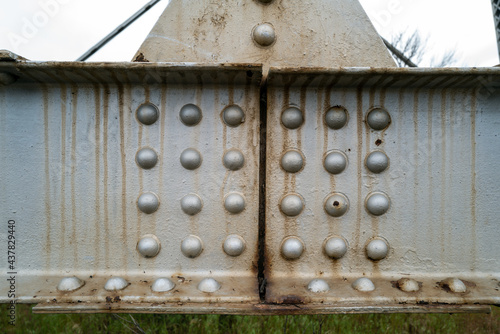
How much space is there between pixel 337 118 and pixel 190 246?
805mm

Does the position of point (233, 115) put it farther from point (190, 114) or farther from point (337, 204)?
point (337, 204)

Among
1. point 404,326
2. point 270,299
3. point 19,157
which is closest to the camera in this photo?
point 270,299

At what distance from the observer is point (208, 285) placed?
1154 millimetres

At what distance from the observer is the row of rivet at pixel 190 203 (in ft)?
4.02

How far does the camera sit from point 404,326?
2.08 meters

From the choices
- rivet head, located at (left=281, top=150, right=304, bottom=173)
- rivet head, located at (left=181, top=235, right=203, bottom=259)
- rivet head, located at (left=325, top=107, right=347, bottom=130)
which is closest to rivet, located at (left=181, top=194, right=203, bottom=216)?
rivet head, located at (left=181, top=235, right=203, bottom=259)

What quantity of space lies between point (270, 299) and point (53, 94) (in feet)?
3.94

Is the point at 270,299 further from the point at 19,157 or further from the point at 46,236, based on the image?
the point at 19,157

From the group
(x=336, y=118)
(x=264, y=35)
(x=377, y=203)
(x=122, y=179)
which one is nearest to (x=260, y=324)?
(x=377, y=203)

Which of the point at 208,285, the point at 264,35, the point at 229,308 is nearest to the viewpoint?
the point at 229,308

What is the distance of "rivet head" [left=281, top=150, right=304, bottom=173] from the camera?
4.04 feet

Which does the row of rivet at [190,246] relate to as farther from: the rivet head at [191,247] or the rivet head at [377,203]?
the rivet head at [377,203]

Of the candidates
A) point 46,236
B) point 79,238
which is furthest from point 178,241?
point 46,236

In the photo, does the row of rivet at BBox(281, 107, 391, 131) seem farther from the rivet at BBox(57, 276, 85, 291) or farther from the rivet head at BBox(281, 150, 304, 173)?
the rivet at BBox(57, 276, 85, 291)
